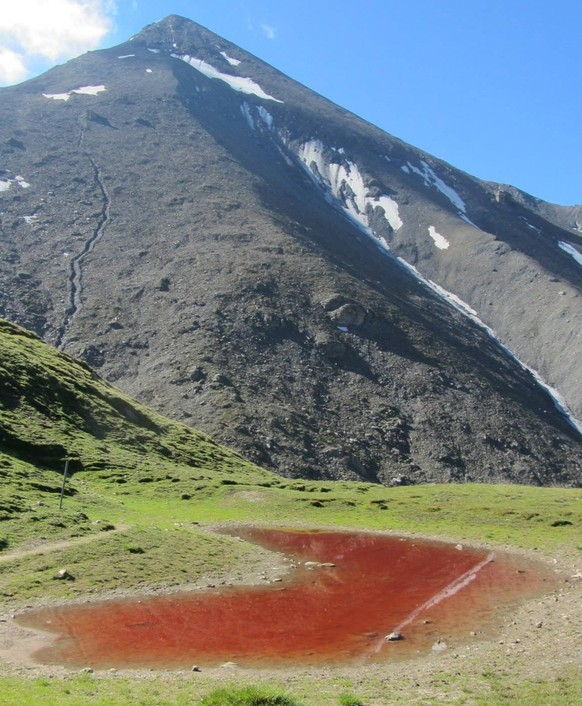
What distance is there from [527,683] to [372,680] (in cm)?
335

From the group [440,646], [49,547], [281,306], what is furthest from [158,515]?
[281,306]

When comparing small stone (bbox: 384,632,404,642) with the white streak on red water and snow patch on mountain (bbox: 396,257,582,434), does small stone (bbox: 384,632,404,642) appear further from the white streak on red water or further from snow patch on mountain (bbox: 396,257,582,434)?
snow patch on mountain (bbox: 396,257,582,434)

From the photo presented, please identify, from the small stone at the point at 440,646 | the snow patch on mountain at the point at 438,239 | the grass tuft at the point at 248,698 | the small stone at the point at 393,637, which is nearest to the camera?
the grass tuft at the point at 248,698

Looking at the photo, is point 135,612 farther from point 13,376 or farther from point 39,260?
point 39,260

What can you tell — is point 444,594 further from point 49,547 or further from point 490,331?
point 490,331

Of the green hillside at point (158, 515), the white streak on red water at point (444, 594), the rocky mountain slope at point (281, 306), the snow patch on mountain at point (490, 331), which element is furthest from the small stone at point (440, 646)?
the snow patch on mountain at point (490, 331)

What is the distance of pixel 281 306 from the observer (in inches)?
4464

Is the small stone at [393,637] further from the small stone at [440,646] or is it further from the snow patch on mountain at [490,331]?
the snow patch on mountain at [490,331]

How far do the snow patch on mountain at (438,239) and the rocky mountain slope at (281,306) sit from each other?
0.76 metres

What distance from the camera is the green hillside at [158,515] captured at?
14.4 metres

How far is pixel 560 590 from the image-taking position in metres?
24.5

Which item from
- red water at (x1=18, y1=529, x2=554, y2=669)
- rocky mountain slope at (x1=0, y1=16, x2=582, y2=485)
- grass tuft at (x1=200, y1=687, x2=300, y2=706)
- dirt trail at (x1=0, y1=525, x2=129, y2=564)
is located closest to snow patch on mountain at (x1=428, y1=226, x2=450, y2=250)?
rocky mountain slope at (x1=0, y1=16, x2=582, y2=485)

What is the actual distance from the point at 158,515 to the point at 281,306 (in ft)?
252

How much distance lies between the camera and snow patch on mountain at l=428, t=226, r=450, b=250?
595 ft
